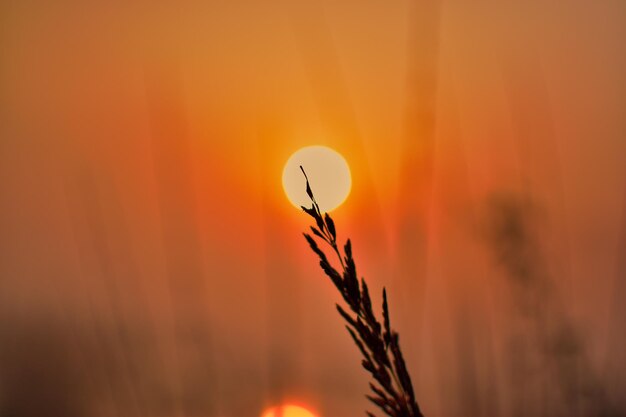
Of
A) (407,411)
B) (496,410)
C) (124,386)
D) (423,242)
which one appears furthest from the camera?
(124,386)

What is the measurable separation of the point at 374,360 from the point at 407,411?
11cm

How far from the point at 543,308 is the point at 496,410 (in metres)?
0.47

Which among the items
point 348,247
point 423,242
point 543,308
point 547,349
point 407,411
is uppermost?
point 348,247

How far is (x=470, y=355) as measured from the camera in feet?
5.97

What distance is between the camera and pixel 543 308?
76.3 inches

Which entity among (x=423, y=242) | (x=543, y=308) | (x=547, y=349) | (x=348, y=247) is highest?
(x=348, y=247)

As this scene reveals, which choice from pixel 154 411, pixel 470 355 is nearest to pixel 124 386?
pixel 154 411

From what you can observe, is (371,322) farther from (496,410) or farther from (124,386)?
(124,386)

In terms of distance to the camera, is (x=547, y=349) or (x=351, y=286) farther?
(x=547, y=349)

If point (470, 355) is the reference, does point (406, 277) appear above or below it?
above

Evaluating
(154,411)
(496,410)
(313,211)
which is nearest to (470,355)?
(496,410)

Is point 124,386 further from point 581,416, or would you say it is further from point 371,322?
point 581,416

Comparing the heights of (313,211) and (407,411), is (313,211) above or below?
above

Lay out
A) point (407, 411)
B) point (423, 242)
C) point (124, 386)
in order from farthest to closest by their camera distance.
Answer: point (124, 386)
point (423, 242)
point (407, 411)
